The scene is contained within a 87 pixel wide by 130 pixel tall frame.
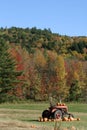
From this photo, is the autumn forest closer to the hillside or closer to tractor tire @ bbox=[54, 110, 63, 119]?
the hillside

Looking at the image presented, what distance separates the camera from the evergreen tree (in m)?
77.2

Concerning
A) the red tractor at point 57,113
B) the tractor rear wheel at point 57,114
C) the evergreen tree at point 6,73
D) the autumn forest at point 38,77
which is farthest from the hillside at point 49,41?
the tractor rear wheel at point 57,114

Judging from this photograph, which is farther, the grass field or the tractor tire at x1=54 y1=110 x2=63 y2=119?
the tractor tire at x1=54 y1=110 x2=63 y2=119

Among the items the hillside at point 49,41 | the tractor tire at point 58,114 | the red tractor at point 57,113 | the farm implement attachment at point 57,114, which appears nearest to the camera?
the farm implement attachment at point 57,114

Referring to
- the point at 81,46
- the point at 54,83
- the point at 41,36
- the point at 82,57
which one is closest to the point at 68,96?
the point at 54,83

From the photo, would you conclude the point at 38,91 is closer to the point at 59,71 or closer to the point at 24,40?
the point at 59,71

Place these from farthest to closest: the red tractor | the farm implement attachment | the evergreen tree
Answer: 1. the evergreen tree
2. the red tractor
3. the farm implement attachment

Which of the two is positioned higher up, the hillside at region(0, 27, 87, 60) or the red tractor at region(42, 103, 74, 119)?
the hillside at region(0, 27, 87, 60)

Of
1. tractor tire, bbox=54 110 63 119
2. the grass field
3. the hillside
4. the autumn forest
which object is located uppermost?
the hillside

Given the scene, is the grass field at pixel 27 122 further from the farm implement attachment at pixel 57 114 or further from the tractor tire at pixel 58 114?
the tractor tire at pixel 58 114

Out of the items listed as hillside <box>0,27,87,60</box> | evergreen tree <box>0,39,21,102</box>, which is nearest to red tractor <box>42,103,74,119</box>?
evergreen tree <box>0,39,21,102</box>

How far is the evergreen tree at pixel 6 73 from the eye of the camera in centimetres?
7725

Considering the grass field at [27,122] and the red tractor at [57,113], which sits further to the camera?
the red tractor at [57,113]

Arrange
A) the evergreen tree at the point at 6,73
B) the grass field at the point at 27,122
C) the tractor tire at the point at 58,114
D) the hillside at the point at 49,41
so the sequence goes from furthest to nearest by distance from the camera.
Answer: the hillside at the point at 49,41, the evergreen tree at the point at 6,73, the tractor tire at the point at 58,114, the grass field at the point at 27,122
